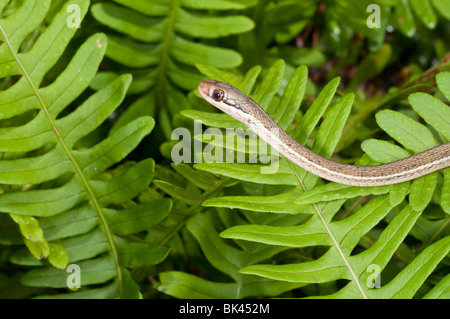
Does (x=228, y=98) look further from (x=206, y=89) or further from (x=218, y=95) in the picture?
(x=206, y=89)

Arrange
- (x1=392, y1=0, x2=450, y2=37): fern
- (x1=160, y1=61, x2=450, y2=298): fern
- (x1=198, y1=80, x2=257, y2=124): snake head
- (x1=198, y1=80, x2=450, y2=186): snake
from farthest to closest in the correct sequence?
(x1=392, y1=0, x2=450, y2=37): fern < (x1=198, y1=80, x2=257, y2=124): snake head < (x1=198, y1=80, x2=450, y2=186): snake < (x1=160, y1=61, x2=450, y2=298): fern

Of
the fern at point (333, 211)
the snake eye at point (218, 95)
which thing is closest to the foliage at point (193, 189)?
the fern at point (333, 211)

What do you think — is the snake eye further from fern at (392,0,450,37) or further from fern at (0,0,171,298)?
fern at (392,0,450,37)

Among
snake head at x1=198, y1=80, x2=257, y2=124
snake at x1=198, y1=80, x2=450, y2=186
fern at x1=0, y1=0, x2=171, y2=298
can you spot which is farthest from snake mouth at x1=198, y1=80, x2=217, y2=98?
fern at x1=0, y1=0, x2=171, y2=298

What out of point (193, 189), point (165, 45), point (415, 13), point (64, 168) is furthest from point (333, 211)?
point (415, 13)
